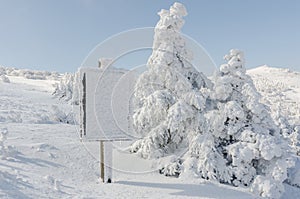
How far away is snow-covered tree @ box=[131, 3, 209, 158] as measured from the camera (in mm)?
12734

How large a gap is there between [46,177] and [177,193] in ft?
13.8

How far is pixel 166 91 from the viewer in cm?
1318

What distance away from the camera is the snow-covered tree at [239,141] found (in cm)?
1077

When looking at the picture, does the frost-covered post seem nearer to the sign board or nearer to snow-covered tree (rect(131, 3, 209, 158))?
snow-covered tree (rect(131, 3, 209, 158))

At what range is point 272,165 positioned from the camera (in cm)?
1101

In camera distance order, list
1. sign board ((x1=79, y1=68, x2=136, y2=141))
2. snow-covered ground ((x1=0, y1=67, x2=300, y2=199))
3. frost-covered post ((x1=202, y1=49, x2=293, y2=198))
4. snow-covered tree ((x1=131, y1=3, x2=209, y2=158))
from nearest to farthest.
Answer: snow-covered ground ((x1=0, y1=67, x2=300, y2=199)), sign board ((x1=79, y1=68, x2=136, y2=141)), frost-covered post ((x1=202, y1=49, x2=293, y2=198)), snow-covered tree ((x1=131, y1=3, x2=209, y2=158))

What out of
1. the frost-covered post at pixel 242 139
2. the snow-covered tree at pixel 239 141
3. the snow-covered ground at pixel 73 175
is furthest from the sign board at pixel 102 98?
the frost-covered post at pixel 242 139

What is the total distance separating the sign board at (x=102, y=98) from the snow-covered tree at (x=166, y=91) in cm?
375

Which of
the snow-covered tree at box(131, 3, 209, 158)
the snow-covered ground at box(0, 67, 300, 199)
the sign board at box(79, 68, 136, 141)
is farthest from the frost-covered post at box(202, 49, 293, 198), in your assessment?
the sign board at box(79, 68, 136, 141)

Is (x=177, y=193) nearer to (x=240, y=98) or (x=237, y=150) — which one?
(x=237, y=150)

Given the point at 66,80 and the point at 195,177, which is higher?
the point at 66,80

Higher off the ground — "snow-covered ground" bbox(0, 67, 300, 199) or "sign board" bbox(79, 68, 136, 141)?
"sign board" bbox(79, 68, 136, 141)

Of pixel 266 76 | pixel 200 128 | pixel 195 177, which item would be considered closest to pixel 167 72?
pixel 200 128

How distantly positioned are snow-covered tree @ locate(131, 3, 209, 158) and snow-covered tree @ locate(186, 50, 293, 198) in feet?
3.03
